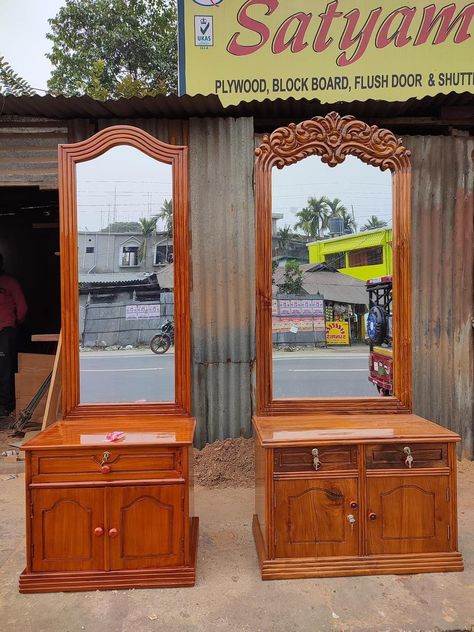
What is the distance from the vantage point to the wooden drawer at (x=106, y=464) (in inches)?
101

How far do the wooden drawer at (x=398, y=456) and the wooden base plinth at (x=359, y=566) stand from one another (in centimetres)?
51

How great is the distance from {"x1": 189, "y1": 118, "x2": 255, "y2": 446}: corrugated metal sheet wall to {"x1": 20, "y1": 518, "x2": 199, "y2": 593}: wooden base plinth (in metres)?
1.76

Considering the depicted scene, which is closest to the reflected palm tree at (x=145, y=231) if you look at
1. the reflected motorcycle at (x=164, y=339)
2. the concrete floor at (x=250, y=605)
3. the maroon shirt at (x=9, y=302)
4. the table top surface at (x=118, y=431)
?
the reflected motorcycle at (x=164, y=339)

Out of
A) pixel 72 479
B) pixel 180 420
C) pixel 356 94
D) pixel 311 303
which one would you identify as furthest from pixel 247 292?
pixel 72 479

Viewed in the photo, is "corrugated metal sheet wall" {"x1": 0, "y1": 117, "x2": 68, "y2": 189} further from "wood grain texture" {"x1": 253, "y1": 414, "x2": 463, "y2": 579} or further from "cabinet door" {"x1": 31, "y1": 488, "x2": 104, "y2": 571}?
"wood grain texture" {"x1": 253, "y1": 414, "x2": 463, "y2": 579}

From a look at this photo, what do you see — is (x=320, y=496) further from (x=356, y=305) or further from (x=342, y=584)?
(x=356, y=305)

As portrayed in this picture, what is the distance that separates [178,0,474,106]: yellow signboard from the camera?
412cm

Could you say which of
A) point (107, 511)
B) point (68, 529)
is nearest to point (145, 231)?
point (107, 511)

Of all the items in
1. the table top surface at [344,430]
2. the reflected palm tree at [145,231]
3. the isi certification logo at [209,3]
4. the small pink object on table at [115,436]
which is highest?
the isi certification logo at [209,3]

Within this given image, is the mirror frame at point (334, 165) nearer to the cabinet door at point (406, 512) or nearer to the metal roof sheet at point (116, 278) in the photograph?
the cabinet door at point (406, 512)

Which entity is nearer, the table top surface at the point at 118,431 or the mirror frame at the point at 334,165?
the table top surface at the point at 118,431

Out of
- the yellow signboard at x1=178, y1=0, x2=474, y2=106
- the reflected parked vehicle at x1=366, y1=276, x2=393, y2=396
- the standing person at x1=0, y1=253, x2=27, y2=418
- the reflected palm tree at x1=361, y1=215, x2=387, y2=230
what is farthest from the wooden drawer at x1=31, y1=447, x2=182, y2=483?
the standing person at x1=0, y1=253, x2=27, y2=418

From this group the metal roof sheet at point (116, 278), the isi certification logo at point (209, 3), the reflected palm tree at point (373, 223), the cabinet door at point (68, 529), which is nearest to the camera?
the cabinet door at point (68, 529)

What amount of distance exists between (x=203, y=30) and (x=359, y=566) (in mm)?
4424
